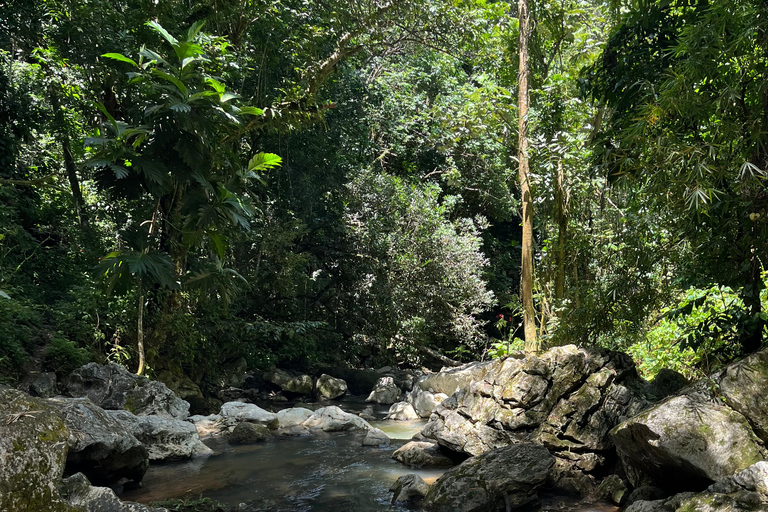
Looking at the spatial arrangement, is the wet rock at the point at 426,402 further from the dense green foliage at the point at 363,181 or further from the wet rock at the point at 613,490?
the wet rock at the point at 613,490

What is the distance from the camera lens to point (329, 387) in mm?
11422

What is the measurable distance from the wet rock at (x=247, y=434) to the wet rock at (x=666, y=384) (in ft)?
16.3

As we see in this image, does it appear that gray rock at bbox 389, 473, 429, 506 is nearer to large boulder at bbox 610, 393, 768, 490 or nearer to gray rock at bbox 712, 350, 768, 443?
large boulder at bbox 610, 393, 768, 490

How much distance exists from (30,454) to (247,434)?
4962 millimetres

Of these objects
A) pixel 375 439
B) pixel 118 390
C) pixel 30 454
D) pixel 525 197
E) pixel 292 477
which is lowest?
pixel 375 439

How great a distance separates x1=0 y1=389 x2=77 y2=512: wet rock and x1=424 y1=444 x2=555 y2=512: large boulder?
2801mm

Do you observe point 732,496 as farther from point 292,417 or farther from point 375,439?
point 292,417

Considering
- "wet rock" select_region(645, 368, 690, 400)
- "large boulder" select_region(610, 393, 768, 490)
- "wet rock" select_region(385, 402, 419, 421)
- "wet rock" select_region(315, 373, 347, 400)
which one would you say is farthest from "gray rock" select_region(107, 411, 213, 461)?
"wet rock" select_region(645, 368, 690, 400)

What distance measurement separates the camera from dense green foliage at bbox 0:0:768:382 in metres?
3.65

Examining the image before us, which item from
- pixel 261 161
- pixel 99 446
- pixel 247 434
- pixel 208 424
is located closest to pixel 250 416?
pixel 208 424

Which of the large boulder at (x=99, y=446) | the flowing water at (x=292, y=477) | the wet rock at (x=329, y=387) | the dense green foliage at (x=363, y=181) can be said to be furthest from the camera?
the wet rock at (x=329, y=387)

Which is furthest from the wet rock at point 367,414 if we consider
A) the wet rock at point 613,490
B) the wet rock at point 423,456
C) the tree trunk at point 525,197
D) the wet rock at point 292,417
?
the wet rock at point 613,490

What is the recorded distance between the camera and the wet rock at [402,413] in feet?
30.9

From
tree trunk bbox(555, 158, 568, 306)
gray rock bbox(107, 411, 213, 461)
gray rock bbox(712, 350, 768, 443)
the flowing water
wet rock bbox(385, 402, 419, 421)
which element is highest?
tree trunk bbox(555, 158, 568, 306)
